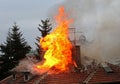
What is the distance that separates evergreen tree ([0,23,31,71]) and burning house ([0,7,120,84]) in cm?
2499

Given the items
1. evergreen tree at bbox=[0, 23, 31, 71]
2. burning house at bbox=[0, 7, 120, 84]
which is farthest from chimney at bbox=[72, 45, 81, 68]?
evergreen tree at bbox=[0, 23, 31, 71]

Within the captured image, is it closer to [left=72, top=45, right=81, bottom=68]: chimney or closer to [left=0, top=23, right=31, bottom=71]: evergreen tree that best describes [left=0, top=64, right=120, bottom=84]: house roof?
[left=72, top=45, right=81, bottom=68]: chimney

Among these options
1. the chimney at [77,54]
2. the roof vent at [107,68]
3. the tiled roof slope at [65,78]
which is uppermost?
the chimney at [77,54]

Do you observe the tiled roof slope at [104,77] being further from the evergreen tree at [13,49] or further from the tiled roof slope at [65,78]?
the evergreen tree at [13,49]

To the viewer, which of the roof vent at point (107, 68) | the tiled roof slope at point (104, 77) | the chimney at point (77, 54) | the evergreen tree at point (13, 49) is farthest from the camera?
the evergreen tree at point (13, 49)

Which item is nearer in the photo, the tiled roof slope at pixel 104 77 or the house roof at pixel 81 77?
the tiled roof slope at pixel 104 77

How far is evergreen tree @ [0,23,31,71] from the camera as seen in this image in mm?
67500

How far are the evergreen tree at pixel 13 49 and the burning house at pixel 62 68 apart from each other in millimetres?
24987

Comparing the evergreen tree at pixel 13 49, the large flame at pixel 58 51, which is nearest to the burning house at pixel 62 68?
the large flame at pixel 58 51

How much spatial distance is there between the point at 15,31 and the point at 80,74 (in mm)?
36416

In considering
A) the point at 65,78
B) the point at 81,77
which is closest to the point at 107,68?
the point at 81,77

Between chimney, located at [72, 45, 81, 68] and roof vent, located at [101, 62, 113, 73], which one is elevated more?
chimney, located at [72, 45, 81, 68]

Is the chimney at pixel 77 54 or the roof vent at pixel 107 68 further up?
the chimney at pixel 77 54

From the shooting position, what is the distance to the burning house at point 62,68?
3638 cm
